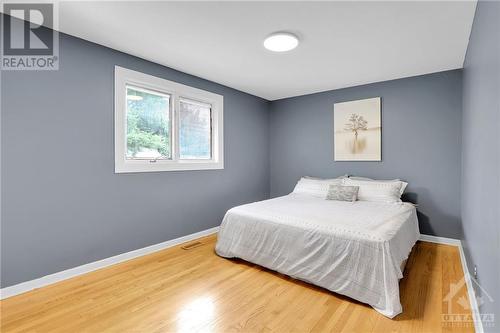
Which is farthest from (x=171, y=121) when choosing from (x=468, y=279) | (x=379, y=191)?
(x=468, y=279)

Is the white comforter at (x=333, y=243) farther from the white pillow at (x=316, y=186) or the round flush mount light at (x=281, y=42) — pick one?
the round flush mount light at (x=281, y=42)

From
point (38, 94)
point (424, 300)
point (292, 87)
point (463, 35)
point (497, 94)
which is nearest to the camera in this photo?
point (497, 94)

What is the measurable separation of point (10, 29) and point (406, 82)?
180 inches

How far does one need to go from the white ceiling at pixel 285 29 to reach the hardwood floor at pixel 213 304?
236cm

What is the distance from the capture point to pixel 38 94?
7.32ft

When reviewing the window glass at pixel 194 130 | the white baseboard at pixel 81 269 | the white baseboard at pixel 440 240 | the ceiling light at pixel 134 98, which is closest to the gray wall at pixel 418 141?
the white baseboard at pixel 440 240

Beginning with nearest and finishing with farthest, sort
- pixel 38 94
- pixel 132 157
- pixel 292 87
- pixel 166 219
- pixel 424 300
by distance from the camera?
1. pixel 424 300
2. pixel 38 94
3. pixel 132 157
4. pixel 166 219
5. pixel 292 87

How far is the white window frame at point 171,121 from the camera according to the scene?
2.79 meters

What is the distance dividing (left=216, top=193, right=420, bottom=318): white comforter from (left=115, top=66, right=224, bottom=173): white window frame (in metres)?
1.10

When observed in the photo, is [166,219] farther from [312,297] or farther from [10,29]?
[10,29]

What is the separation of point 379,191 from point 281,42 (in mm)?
2380

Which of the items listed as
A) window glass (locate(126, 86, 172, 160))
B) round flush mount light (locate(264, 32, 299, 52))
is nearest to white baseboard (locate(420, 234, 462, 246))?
round flush mount light (locate(264, 32, 299, 52))

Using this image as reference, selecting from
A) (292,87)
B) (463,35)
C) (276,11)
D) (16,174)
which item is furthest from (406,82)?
(16,174)

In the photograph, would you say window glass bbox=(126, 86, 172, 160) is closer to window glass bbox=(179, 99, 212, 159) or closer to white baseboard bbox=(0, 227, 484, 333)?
window glass bbox=(179, 99, 212, 159)
